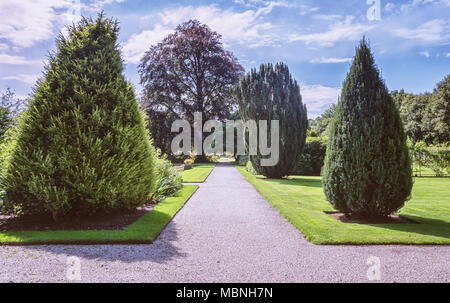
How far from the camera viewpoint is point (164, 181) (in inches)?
407

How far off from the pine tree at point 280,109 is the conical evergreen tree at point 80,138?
1004cm

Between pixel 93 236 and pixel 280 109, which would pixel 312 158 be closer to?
pixel 280 109

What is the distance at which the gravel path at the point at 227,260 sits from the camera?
3.46m

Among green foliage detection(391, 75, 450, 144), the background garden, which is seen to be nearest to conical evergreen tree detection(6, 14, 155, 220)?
the background garden

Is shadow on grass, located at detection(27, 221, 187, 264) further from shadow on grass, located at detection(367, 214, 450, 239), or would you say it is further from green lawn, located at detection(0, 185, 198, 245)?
shadow on grass, located at detection(367, 214, 450, 239)

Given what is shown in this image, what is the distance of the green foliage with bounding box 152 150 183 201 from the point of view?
31.2ft

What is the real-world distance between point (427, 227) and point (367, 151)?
6.20 ft

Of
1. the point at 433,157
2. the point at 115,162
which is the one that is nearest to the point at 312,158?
the point at 433,157

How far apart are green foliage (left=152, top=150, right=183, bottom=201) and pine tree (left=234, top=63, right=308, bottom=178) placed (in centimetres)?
606

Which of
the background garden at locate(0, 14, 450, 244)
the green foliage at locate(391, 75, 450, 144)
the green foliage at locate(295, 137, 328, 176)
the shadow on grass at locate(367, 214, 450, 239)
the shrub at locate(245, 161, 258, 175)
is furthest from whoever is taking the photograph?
the green foliage at locate(391, 75, 450, 144)

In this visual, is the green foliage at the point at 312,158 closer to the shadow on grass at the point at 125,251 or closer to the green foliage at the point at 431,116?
the green foliage at the point at 431,116

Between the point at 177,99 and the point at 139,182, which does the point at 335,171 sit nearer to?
the point at 139,182

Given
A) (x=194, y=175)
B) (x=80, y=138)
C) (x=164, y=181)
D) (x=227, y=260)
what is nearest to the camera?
(x=227, y=260)

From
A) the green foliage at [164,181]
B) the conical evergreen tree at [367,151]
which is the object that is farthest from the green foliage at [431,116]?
the conical evergreen tree at [367,151]
